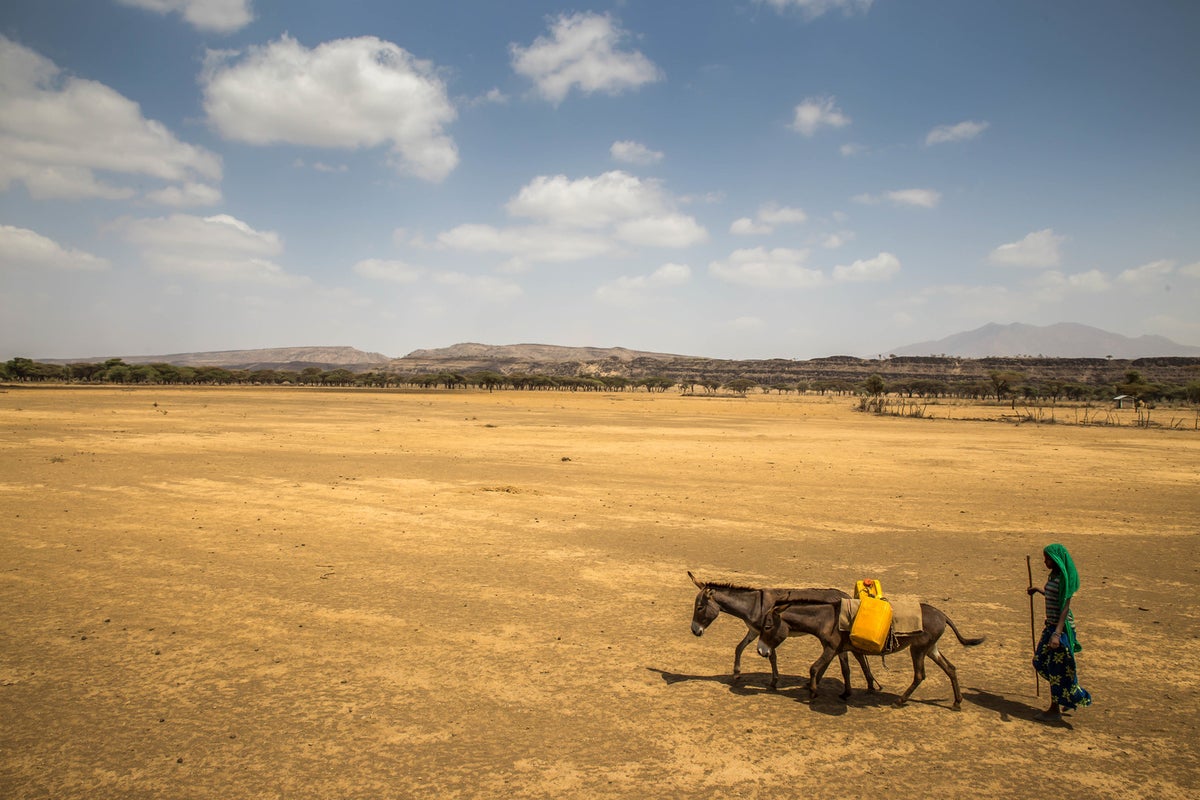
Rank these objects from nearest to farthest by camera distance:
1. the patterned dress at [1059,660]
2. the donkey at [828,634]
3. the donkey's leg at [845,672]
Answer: the patterned dress at [1059,660]
the donkey at [828,634]
the donkey's leg at [845,672]

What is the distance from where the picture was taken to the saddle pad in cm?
595

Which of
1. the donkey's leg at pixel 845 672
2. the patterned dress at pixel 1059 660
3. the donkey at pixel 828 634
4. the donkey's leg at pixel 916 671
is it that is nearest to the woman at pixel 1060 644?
the patterned dress at pixel 1059 660

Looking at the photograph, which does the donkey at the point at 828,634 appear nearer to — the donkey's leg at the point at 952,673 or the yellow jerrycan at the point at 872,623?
the donkey's leg at the point at 952,673

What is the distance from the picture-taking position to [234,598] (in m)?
9.03

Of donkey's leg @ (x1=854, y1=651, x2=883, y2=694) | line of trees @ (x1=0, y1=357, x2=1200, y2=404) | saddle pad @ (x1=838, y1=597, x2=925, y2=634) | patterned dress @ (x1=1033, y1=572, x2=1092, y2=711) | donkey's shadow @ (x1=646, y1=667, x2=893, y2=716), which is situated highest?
line of trees @ (x1=0, y1=357, x2=1200, y2=404)

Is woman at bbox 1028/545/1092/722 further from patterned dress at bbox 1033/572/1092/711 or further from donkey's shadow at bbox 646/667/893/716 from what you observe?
donkey's shadow at bbox 646/667/893/716

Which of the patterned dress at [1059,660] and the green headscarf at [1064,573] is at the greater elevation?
the green headscarf at [1064,573]

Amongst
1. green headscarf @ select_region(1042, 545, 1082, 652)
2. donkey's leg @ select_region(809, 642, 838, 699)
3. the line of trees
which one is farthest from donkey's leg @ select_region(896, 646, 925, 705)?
the line of trees

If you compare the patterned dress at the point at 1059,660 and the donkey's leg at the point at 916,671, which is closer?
the patterned dress at the point at 1059,660

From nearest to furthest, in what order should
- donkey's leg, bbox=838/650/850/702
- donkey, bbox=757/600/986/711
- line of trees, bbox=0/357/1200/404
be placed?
donkey, bbox=757/600/986/711 < donkey's leg, bbox=838/650/850/702 < line of trees, bbox=0/357/1200/404

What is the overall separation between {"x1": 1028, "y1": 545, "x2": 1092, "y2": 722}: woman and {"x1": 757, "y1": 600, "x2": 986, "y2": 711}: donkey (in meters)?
0.62

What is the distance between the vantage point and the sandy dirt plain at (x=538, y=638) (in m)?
5.16

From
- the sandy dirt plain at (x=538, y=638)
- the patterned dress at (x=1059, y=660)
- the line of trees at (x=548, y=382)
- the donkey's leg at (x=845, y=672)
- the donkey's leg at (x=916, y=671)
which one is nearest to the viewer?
the sandy dirt plain at (x=538, y=638)

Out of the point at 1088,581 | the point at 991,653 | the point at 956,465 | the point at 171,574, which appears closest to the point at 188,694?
the point at 171,574
